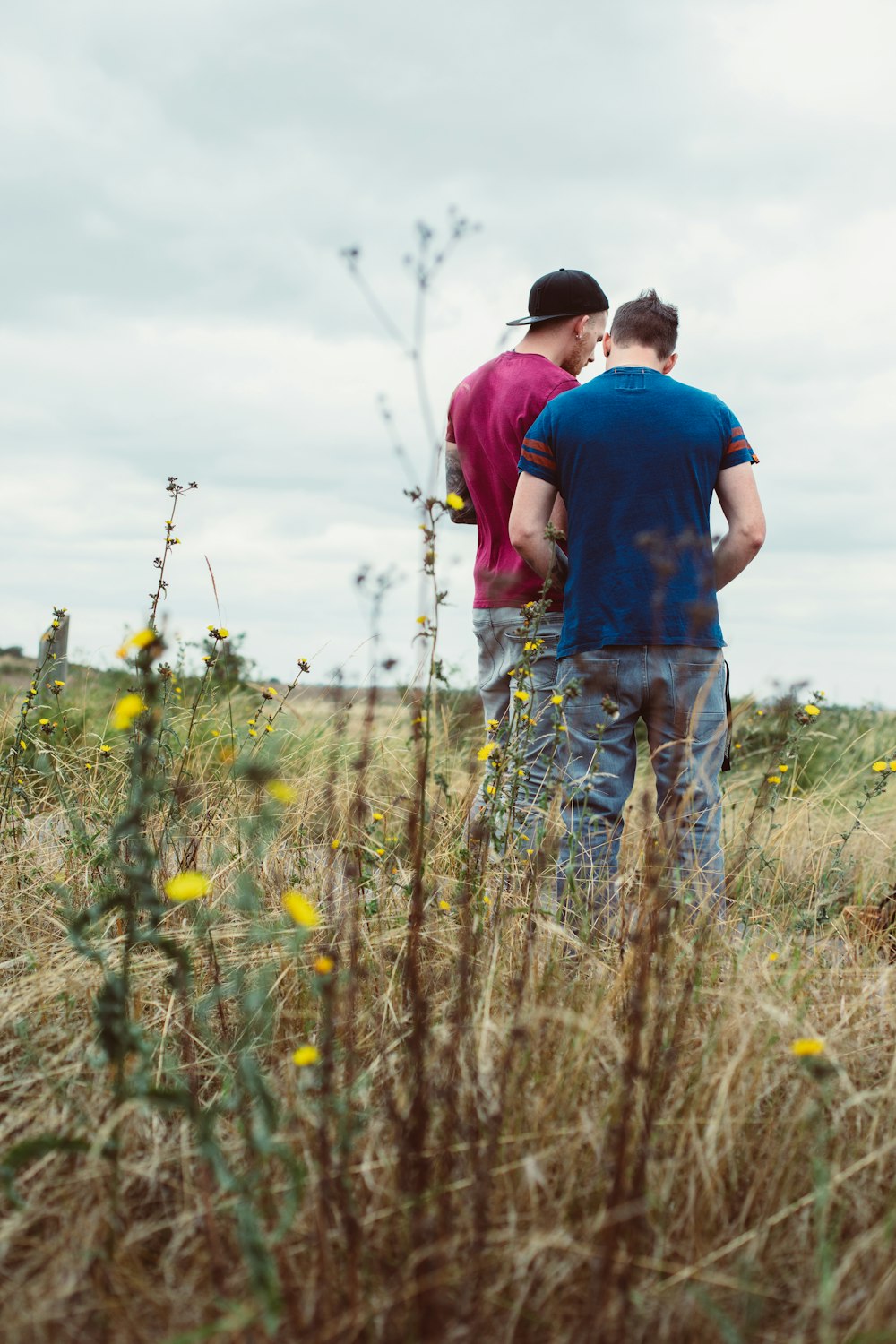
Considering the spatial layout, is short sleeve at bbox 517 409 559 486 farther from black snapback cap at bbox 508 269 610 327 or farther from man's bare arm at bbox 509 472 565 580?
black snapback cap at bbox 508 269 610 327

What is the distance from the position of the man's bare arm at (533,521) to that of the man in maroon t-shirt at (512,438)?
0.21 meters

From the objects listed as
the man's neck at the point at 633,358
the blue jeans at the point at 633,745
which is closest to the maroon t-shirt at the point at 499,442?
the man's neck at the point at 633,358

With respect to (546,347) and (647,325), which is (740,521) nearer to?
(647,325)

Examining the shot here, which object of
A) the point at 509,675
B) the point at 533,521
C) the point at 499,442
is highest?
the point at 499,442

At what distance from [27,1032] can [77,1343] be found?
0.94 metres

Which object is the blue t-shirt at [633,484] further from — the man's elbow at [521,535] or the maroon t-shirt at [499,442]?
the maroon t-shirt at [499,442]

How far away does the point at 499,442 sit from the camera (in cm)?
359

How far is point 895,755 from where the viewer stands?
4953mm

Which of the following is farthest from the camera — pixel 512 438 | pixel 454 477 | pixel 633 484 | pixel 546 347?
pixel 454 477

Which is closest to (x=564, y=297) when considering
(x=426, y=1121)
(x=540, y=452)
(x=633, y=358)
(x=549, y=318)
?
(x=549, y=318)

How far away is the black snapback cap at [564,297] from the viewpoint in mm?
3607

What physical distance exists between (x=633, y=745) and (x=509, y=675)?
48 centimetres

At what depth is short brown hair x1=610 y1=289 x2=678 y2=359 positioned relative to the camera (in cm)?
329

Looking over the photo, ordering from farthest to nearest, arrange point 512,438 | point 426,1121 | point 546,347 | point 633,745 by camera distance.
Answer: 1. point 546,347
2. point 512,438
3. point 633,745
4. point 426,1121
